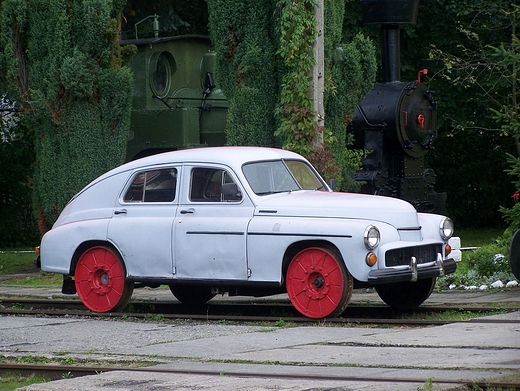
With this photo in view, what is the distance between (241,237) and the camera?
1059 cm

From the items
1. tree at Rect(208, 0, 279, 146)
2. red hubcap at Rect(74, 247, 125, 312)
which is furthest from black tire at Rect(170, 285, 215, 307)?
tree at Rect(208, 0, 279, 146)

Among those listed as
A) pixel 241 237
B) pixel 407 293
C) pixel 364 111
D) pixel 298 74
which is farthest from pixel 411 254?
pixel 364 111

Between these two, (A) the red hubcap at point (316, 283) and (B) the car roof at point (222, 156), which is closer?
(A) the red hubcap at point (316, 283)

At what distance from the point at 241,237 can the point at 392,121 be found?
30.4 ft

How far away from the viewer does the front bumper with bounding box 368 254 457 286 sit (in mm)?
9992

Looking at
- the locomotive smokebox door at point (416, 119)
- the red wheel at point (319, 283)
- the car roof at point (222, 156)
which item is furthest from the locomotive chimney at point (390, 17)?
the red wheel at point (319, 283)

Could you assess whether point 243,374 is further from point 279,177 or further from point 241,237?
point 279,177

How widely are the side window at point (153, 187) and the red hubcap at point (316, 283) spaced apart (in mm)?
1709

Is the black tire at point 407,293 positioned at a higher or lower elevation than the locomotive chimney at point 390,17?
lower

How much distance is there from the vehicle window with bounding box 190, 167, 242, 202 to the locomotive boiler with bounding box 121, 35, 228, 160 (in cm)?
927

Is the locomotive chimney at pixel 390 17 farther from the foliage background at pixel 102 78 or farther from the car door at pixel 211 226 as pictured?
the car door at pixel 211 226

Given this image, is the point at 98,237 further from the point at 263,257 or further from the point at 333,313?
the point at 333,313

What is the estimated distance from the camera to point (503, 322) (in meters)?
9.54

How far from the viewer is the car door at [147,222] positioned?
11.1 m
